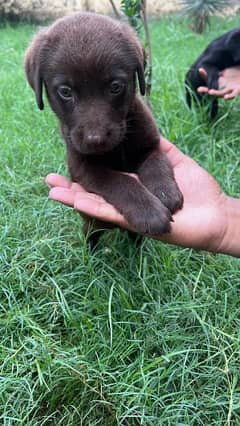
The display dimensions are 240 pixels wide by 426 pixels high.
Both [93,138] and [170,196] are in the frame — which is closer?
[93,138]

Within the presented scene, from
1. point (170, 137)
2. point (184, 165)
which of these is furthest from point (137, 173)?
point (170, 137)

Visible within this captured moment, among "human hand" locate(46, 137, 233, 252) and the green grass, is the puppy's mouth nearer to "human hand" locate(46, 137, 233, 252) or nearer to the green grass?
"human hand" locate(46, 137, 233, 252)

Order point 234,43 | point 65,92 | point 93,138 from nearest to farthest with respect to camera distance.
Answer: point 93,138 < point 65,92 < point 234,43

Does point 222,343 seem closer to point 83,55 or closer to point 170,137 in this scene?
point 83,55

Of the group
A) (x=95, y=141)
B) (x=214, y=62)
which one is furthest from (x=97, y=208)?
(x=214, y=62)

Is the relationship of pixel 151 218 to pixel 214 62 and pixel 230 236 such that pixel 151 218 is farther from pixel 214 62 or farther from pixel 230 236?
pixel 214 62

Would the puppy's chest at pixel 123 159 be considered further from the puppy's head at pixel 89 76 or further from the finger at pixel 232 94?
the finger at pixel 232 94

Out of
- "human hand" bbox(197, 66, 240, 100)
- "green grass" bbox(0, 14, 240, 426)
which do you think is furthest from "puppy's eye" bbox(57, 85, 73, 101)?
"human hand" bbox(197, 66, 240, 100)

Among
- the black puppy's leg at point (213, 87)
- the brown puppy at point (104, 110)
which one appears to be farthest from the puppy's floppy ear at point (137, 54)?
the black puppy's leg at point (213, 87)
